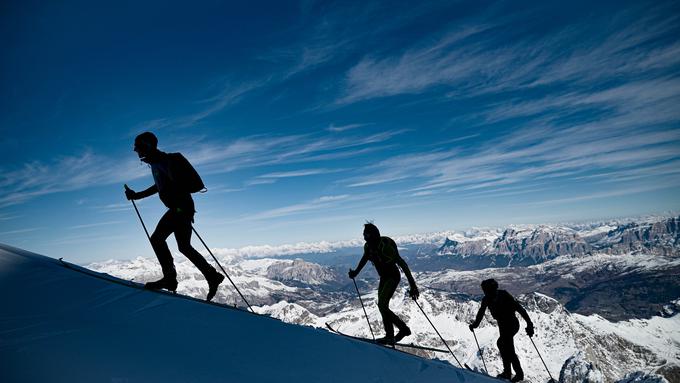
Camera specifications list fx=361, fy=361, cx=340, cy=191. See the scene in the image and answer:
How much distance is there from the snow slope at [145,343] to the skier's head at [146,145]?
8.96 ft

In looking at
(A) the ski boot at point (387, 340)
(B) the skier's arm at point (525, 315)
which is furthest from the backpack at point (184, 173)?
(B) the skier's arm at point (525, 315)

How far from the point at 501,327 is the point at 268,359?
1030 cm

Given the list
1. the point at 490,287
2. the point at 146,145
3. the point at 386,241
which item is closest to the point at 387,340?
the point at 386,241

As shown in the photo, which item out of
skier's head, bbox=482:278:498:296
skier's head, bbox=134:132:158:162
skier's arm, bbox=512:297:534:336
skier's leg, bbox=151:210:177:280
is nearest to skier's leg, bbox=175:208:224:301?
skier's leg, bbox=151:210:177:280

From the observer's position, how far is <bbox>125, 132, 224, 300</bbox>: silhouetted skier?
8102 millimetres

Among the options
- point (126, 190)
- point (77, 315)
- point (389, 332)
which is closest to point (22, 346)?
point (77, 315)

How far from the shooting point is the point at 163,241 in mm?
8445

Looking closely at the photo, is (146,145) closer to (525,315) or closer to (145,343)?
(145,343)

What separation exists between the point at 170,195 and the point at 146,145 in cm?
122

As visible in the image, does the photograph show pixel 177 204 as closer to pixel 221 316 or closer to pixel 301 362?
pixel 221 316

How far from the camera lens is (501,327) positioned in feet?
41.4

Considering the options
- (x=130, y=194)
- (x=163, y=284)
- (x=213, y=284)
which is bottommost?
(x=213, y=284)

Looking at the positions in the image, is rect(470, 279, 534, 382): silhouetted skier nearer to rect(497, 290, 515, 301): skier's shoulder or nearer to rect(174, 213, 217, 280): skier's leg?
rect(497, 290, 515, 301): skier's shoulder

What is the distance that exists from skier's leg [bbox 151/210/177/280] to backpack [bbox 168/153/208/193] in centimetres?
78
